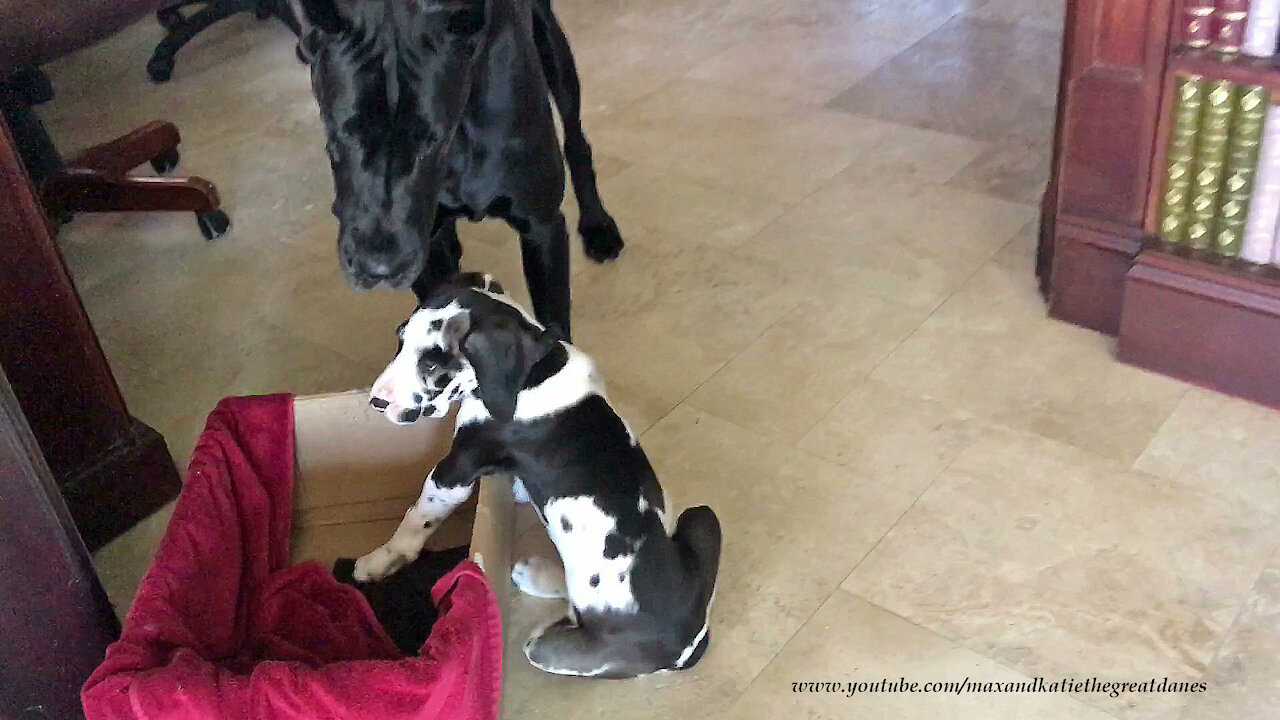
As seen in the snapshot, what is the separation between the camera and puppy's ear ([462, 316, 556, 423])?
4.10ft

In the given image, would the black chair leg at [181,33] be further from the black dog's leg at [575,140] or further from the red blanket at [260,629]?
the red blanket at [260,629]

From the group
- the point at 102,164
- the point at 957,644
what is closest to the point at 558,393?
the point at 957,644

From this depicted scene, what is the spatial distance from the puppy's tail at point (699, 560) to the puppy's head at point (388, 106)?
45cm

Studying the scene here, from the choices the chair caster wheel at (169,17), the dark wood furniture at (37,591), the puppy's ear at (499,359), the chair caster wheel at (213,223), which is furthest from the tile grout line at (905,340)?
the chair caster wheel at (169,17)

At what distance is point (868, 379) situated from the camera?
182cm

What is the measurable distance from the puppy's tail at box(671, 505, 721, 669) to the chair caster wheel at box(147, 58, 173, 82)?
104 inches

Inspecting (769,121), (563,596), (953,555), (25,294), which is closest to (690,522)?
(563,596)

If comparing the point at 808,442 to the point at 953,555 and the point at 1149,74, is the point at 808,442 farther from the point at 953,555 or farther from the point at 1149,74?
the point at 1149,74

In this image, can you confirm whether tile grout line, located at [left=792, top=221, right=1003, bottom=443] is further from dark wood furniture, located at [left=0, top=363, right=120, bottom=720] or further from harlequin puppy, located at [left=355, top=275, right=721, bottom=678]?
dark wood furniture, located at [left=0, top=363, right=120, bottom=720]

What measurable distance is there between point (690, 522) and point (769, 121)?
1.53 m

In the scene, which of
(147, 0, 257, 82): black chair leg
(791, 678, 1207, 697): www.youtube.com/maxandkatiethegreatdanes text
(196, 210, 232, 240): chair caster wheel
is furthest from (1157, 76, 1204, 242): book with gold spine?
(147, 0, 257, 82): black chair leg

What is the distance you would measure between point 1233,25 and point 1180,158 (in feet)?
0.64

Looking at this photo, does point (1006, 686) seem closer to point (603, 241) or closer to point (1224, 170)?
point (1224, 170)

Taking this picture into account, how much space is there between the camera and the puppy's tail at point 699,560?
1.32 m
